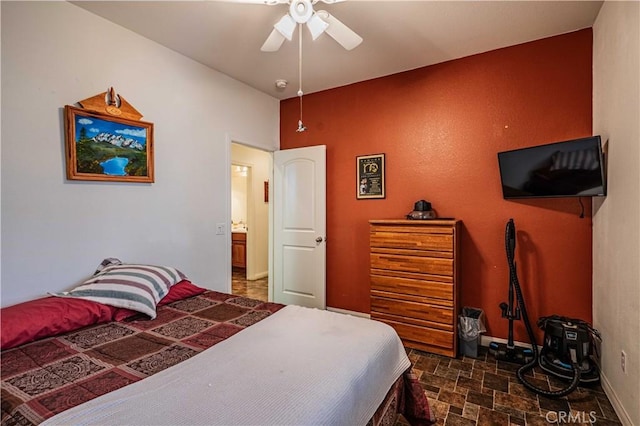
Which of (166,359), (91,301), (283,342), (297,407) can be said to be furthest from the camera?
(91,301)

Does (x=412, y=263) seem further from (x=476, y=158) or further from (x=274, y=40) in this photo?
(x=274, y=40)

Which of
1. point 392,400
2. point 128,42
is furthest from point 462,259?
point 128,42

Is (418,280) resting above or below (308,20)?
below

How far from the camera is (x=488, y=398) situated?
2.08 metres

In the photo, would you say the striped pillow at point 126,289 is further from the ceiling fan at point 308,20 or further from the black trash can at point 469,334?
the black trash can at point 469,334

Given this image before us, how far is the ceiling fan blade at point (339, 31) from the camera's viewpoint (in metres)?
1.90

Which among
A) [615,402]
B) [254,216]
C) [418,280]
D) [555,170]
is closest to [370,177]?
[418,280]

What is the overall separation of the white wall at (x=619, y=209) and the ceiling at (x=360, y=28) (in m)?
0.44

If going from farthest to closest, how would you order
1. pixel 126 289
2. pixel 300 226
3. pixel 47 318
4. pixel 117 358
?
pixel 300 226 < pixel 126 289 < pixel 47 318 < pixel 117 358

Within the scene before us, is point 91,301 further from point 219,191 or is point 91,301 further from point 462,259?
point 462,259

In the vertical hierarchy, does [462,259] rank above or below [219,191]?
below

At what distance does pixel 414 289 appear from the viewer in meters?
2.81

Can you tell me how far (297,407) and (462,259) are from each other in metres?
2.47

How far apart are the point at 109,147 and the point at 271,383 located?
215 cm
